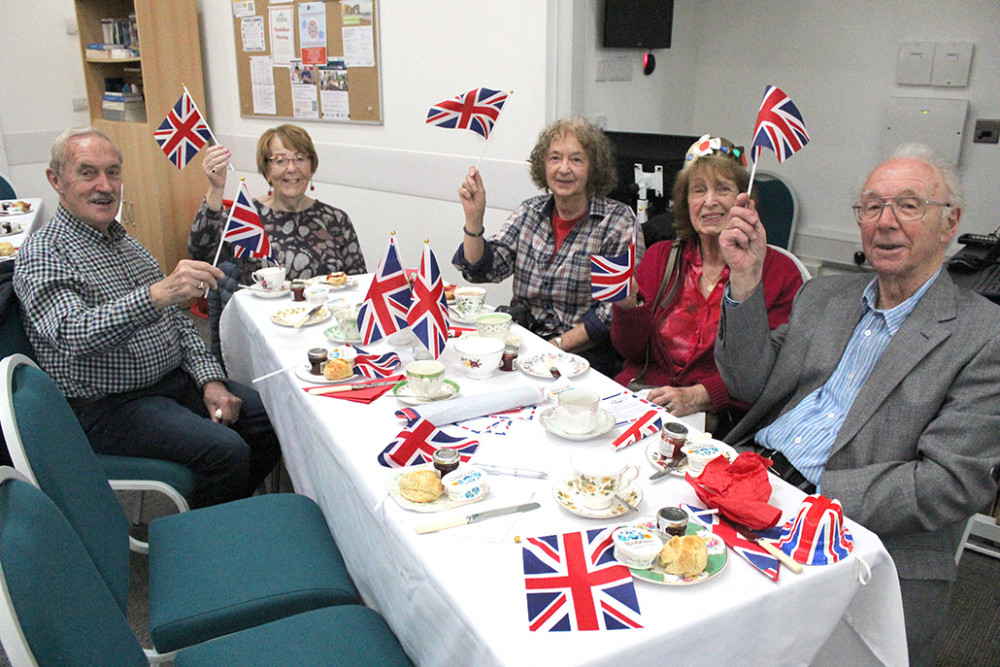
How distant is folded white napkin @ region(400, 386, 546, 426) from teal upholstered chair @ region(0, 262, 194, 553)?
778mm

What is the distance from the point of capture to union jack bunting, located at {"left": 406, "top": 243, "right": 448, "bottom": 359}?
71.4 inches

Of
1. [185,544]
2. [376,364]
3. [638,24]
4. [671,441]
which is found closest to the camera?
[671,441]

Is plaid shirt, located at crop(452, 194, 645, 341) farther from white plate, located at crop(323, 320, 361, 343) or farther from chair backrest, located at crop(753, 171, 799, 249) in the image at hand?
chair backrest, located at crop(753, 171, 799, 249)

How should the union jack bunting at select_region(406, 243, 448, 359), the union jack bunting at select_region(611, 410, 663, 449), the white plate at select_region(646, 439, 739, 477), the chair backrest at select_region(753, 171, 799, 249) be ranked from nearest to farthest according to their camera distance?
the white plate at select_region(646, 439, 739, 477), the union jack bunting at select_region(611, 410, 663, 449), the union jack bunting at select_region(406, 243, 448, 359), the chair backrest at select_region(753, 171, 799, 249)

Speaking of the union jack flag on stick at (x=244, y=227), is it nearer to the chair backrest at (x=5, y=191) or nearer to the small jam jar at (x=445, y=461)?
the small jam jar at (x=445, y=461)

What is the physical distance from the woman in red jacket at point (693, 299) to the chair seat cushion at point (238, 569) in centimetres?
94

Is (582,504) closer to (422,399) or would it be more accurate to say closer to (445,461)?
(445,461)

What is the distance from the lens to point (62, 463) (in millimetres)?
1321

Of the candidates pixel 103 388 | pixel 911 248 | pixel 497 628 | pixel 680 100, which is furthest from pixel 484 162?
pixel 497 628

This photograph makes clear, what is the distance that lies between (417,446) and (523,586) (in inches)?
17.2

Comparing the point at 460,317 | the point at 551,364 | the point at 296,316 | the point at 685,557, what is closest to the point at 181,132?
the point at 296,316

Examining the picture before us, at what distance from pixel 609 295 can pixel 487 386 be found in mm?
432

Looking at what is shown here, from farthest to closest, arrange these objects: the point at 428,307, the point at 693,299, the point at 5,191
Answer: the point at 5,191 → the point at 693,299 → the point at 428,307

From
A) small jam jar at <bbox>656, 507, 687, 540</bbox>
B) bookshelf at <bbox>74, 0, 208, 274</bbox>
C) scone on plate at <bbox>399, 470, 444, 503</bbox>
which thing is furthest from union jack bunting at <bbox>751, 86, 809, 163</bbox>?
bookshelf at <bbox>74, 0, 208, 274</bbox>
